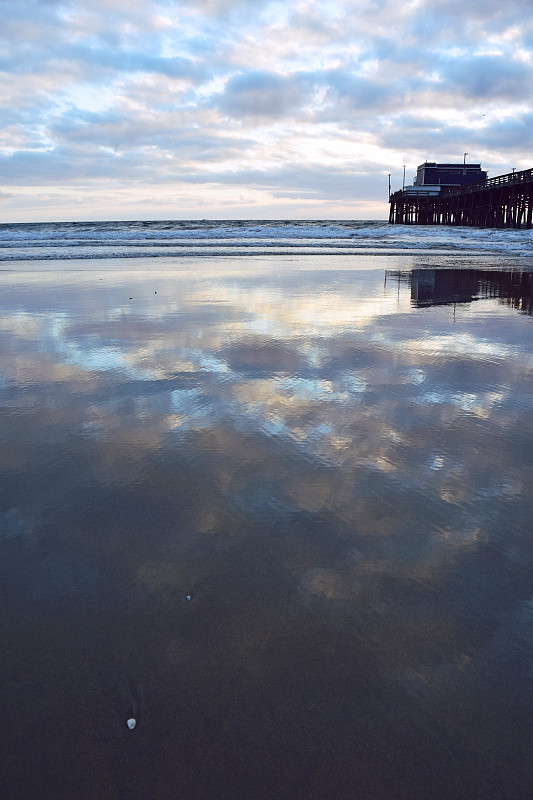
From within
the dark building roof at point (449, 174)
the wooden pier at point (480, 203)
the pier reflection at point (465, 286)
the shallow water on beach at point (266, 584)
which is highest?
the dark building roof at point (449, 174)

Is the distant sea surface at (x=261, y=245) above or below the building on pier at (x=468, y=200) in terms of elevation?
below

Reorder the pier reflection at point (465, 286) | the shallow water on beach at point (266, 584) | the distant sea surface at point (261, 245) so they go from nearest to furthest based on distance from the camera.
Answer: the shallow water on beach at point (266, 584), the pier reflection at point (465, 286), the distant sea surface at point (261, 245)

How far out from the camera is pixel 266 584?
1.89 meters

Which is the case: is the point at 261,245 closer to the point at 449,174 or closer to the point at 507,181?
the point at 507,181

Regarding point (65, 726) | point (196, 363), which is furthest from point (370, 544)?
point (196, 363)

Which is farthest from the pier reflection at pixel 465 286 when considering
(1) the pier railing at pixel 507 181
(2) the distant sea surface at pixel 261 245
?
(1) the pier railing at pixel 507 181

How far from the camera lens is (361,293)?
30.7 ft

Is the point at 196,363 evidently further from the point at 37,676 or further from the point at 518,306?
the point at 518,306

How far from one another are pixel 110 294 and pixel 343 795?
907 centimetres

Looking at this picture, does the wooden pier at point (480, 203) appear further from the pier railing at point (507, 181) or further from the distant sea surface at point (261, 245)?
the distant sea surface at point (261, 245)

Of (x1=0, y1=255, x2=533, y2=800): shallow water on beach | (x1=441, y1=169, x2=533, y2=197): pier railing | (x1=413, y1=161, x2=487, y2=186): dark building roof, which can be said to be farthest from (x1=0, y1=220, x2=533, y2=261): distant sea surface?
(x1=413, y1=161, x2=487, y2=186): dark building roof

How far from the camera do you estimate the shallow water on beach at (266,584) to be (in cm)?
132

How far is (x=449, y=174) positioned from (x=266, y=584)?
3510 inches

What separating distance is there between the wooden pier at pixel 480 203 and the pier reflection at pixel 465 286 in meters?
26.1
